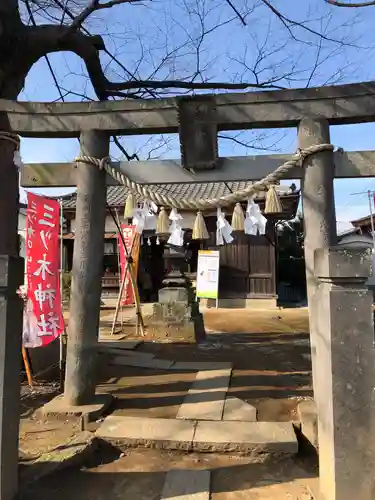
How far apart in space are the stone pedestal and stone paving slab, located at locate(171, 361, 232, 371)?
87.2 inches

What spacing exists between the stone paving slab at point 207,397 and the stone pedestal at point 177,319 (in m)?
2.93

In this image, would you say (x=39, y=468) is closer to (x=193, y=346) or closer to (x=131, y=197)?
(x=131, y=197)

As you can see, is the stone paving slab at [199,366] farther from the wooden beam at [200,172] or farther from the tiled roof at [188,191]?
the tiled roof at [188,191]

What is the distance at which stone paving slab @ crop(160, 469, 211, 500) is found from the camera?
3.06 meters

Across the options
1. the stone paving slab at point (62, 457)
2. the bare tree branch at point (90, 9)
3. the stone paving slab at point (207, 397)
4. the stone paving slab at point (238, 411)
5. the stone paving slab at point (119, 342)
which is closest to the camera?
the stone paving slab at point (62, 457)

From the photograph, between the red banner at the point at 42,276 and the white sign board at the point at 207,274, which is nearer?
the red banner at the point at 42,276

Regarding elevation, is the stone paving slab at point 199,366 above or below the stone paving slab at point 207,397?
above

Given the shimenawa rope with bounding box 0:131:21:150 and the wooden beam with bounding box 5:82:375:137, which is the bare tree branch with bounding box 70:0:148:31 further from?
the shimenawa rope with bounding box 0:131:21:150

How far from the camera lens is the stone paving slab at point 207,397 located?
4508 millimetres

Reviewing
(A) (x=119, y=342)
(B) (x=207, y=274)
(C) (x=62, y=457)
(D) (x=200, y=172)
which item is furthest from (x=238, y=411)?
(B) (x=207, y=274)

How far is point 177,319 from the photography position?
30.8ft

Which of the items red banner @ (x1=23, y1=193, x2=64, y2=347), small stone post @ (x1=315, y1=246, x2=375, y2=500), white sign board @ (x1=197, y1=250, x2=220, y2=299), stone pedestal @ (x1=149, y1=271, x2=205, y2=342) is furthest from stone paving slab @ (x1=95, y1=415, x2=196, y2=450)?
white sign board @ (x1=197, y1=250, x2=220, y2=299)

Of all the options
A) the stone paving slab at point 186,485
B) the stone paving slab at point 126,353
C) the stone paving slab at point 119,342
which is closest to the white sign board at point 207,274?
the stone paving slab at point 119,342

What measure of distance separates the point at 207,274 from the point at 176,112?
853cm
